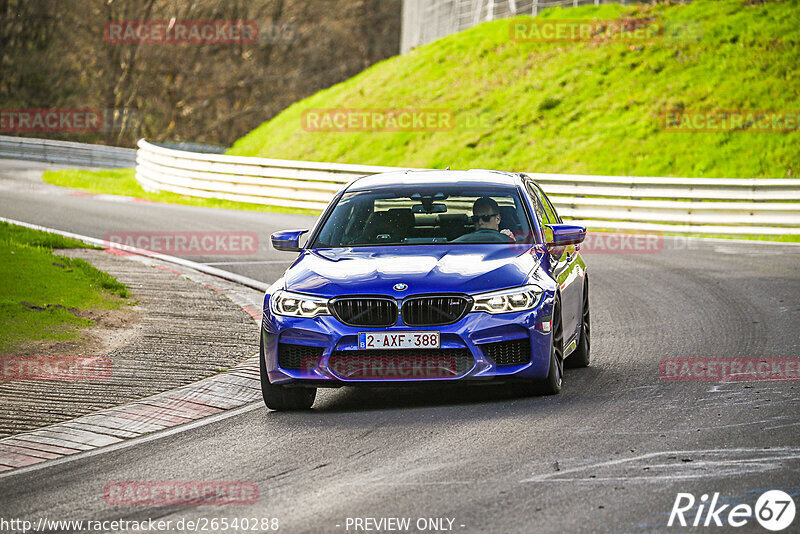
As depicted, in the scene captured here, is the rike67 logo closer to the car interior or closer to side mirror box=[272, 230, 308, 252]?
the car interior

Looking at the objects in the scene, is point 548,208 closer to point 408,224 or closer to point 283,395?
point 408,224

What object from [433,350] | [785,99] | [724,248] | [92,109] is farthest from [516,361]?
[92,109]

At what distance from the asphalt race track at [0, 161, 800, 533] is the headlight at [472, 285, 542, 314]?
69cm

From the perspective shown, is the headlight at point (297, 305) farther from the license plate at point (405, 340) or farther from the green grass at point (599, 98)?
the green grass at point (599, 98)

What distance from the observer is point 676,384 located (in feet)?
28.8

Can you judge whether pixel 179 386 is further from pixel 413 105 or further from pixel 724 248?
pixel 413 105

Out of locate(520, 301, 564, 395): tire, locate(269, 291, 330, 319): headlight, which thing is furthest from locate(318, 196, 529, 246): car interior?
locate(269, 291, 330, 319): headlight

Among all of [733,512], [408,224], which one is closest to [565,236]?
[408,224]

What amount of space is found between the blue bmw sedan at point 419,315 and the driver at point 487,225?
27 millimetres

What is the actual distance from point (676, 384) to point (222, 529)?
4352 mm

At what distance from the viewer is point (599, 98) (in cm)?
3278

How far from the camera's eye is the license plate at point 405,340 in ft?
25.6

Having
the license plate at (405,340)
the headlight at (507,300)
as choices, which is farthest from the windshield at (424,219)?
the license plate at (405,340)

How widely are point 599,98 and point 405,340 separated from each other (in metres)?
26.1
